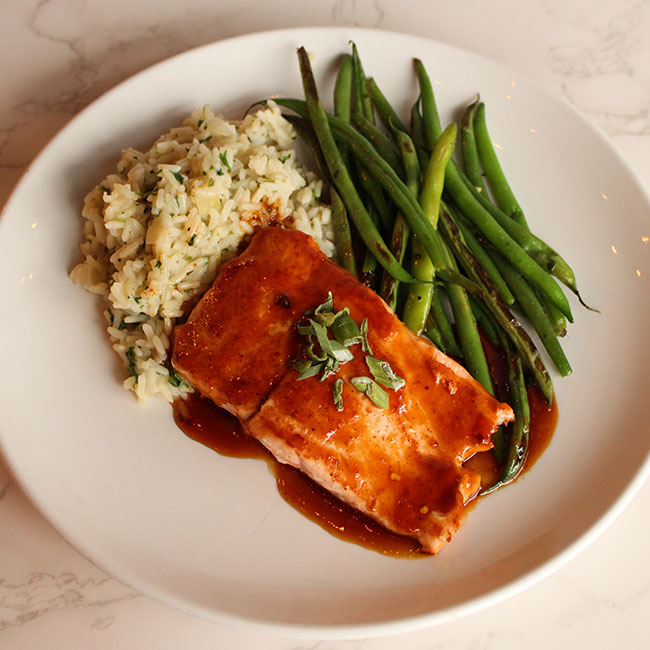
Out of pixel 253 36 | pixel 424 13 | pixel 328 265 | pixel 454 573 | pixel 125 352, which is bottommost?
pixel 125 352

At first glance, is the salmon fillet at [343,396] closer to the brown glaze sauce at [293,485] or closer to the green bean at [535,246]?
the brown glaze sauce at [293,485]

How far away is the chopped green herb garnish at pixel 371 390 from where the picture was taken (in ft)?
11.0

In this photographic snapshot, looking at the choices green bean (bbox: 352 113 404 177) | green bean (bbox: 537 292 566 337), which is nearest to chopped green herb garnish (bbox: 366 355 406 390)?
green bean (bbox: 537 292 566 337)

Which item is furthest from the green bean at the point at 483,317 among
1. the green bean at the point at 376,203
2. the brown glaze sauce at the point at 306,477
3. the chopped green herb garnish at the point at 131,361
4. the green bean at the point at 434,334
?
the chopped green herb garnish at the point at 131,361

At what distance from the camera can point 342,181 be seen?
4156 mm

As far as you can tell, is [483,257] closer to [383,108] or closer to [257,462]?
[383,108]

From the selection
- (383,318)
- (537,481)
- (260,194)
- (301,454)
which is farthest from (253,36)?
(537,481)

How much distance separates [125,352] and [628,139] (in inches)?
148

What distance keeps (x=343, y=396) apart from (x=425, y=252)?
107 centimetres

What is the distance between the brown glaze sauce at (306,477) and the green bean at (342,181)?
1.06m

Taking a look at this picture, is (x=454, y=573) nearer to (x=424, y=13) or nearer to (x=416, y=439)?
(x=416, y=439)

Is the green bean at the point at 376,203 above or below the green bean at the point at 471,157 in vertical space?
below

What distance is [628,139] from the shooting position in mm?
5012

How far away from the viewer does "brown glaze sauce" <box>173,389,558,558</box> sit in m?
3.49
